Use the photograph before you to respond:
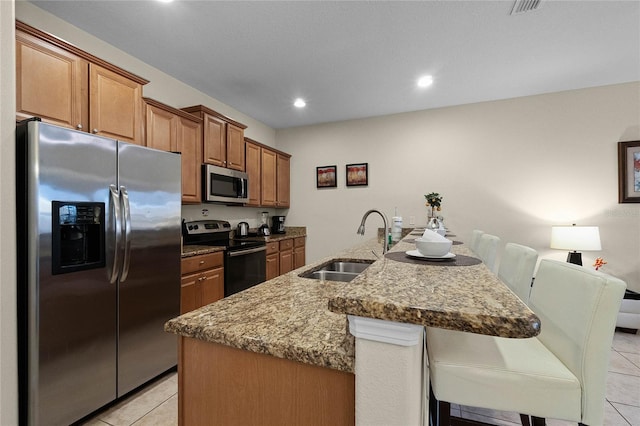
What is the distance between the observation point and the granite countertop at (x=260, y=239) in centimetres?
247

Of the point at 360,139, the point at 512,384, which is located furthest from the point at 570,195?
the point at 512,384

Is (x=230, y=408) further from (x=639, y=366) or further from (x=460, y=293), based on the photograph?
(x=639, y=366)

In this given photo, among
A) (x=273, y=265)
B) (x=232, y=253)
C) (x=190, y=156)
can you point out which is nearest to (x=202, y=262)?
(x=232, y=253)

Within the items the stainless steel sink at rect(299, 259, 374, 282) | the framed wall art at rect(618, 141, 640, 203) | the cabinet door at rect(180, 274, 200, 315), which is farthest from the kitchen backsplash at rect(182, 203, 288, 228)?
the framed wall art at rect(618, 141, 640, 203)

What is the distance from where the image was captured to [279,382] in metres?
0.70

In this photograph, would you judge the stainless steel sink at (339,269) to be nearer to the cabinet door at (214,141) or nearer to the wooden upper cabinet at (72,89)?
the wooden upper cabinet at (72,89)

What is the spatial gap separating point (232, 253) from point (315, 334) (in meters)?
2.34

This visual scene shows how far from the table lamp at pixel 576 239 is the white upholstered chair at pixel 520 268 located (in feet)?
6.83

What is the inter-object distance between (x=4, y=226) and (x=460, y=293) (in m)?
2.01

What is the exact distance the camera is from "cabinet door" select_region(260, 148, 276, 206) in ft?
13.6

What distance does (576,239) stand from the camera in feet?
10.1

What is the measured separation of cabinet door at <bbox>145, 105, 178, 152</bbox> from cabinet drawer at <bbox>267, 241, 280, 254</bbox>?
1.63 meters

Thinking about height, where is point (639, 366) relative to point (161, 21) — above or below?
below

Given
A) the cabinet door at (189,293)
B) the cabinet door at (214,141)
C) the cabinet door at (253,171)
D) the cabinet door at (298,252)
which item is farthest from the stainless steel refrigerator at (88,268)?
the cabinet door at (298,252)
